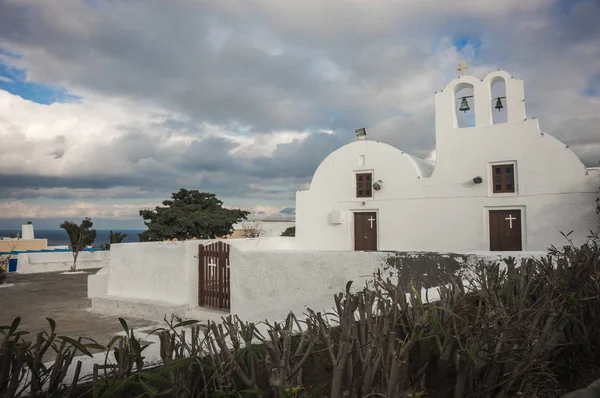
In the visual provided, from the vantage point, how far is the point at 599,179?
10281mm

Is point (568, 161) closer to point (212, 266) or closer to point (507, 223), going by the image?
point (507, 223)

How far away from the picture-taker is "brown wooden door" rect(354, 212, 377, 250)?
13.4m

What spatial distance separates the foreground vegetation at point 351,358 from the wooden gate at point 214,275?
703 cm

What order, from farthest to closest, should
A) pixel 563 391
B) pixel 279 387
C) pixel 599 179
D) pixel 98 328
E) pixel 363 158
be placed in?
pixel 363 158 → pixel 599 179 → pixel 98 328 → pixel 563 391 → pixel 279 387

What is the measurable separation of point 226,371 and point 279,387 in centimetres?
31

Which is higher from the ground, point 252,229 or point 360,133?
point 360,133

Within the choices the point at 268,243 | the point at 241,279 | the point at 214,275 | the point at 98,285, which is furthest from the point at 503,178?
the point at 98,285

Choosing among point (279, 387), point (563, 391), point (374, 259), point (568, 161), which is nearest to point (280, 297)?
point (374, 259)

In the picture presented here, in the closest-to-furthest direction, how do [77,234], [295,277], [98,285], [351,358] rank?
[351,358]
[295,277]
[98,285]
[77,234]

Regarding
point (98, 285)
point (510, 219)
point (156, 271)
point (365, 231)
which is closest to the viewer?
point (156, 271)

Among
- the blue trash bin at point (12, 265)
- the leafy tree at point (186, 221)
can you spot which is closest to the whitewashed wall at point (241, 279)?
the leafy tree at point (186, 221)

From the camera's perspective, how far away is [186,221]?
834 inches

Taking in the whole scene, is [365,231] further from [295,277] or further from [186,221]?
[186,221]

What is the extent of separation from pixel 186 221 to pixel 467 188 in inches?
561
